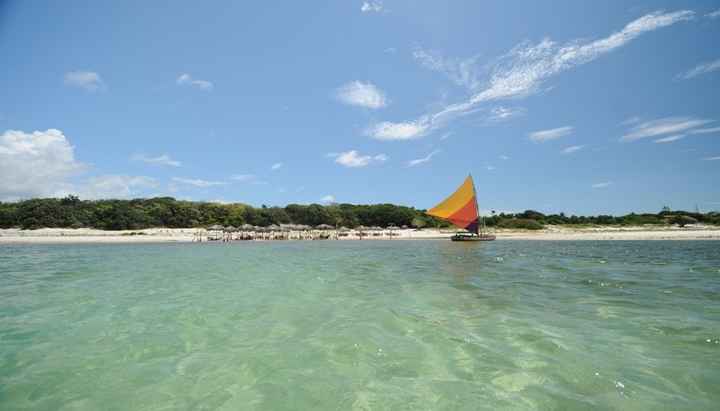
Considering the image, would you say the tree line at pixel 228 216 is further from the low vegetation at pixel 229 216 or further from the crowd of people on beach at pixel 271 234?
the crowd of people on beach at pixel 271 234

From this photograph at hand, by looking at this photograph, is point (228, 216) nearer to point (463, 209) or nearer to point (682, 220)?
point (463, 209)

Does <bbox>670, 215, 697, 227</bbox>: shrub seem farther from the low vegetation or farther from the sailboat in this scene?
the sailboat

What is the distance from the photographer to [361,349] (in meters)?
4.40

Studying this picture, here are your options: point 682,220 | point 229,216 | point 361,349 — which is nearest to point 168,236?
point 229,216

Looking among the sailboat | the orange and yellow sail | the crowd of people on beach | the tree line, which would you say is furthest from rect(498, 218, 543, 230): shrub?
the orange and yellow sail

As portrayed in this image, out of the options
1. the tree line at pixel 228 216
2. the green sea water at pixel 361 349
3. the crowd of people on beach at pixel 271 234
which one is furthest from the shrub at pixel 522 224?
the green sea water at pixel 361 349

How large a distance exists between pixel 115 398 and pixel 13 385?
1266mm

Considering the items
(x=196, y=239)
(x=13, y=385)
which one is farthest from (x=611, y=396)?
(x=196, y=239)

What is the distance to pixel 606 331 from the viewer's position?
5.11 metres

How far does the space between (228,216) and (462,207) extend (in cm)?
5110

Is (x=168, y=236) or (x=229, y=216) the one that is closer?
(x=168, y=236)

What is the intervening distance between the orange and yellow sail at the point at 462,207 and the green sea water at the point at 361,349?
1202 inches

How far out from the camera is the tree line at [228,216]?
5688 centimetres

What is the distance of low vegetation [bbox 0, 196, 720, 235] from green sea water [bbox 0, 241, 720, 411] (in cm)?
6162
